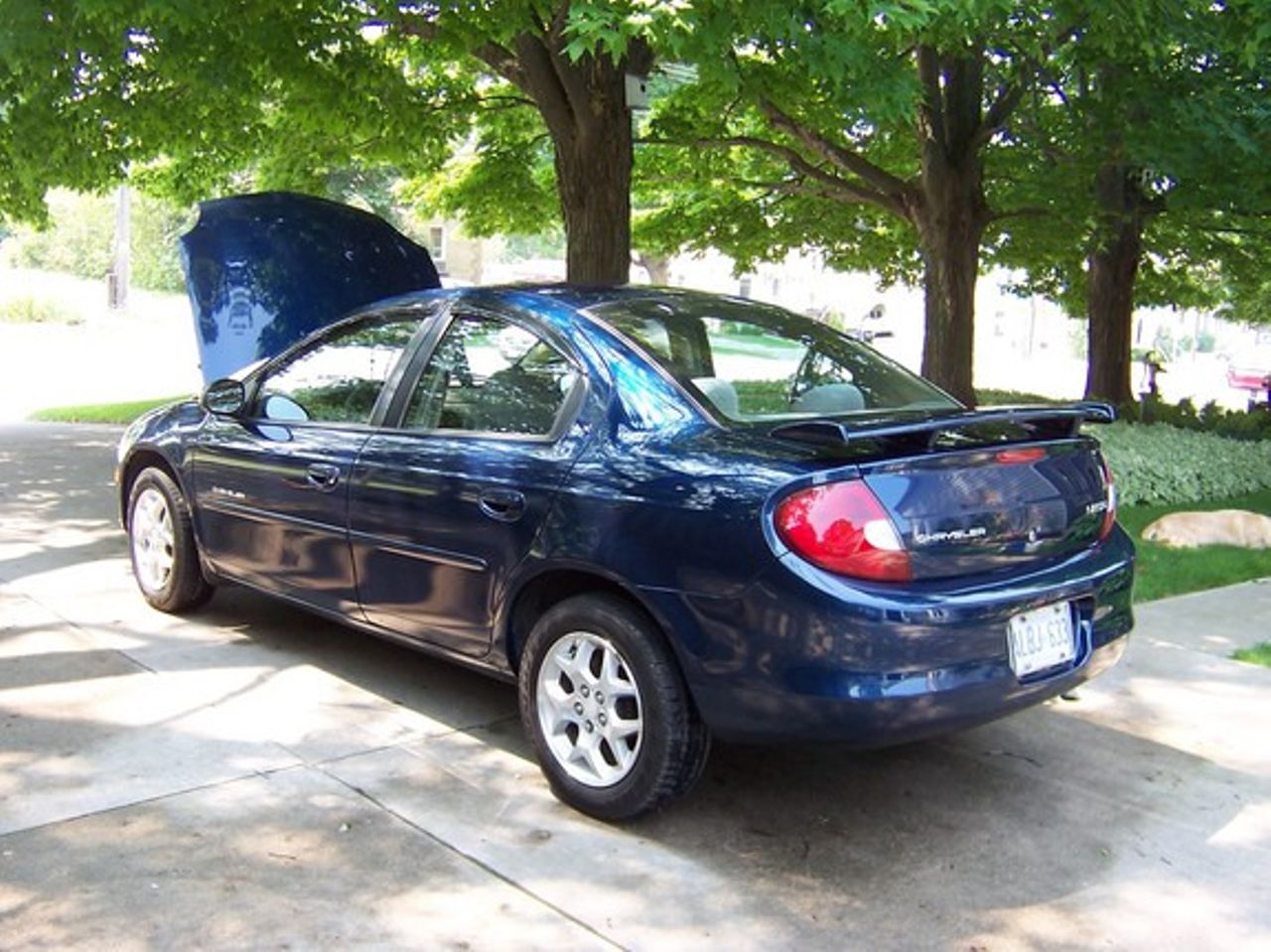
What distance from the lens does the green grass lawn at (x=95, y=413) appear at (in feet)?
57.4

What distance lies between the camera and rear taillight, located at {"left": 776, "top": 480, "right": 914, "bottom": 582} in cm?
331

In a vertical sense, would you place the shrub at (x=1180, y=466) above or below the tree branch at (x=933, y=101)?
below

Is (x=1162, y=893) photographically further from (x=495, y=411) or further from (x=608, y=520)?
(x=495, y=411)

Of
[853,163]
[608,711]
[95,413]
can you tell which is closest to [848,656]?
[608,711]

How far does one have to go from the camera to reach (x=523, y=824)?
374 centimetres

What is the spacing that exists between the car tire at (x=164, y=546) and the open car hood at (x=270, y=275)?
2.20 m

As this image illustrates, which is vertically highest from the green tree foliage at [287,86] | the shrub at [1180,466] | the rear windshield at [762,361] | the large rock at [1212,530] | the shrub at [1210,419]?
the green tree foliage at [287,86]

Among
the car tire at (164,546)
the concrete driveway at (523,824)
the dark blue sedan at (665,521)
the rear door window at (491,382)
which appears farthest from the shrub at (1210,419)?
the car tire at (164,546)

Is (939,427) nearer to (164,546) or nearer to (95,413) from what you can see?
(164,546)

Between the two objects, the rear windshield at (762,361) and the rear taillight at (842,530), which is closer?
the rear taillight at (842,530)

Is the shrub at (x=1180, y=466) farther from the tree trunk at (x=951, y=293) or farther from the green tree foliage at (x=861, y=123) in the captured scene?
the green tree foliage at (x=861, y=123)

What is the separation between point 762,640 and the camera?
3355mm

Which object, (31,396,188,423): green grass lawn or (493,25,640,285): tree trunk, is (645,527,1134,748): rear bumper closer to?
(493,25,640,285): tree trunk

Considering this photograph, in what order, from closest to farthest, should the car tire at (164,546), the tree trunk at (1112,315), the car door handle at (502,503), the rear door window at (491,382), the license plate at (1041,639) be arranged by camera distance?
the license plate at (1041,639) < the car door handle at (502,503) < the rear door window at (491,382) < the car tire at (164,546) < the tree trunk at (1112,315)
